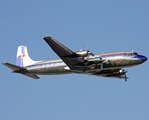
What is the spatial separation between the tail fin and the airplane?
66 centimetres

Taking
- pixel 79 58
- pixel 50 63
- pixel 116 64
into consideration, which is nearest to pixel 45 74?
pixel 50 63

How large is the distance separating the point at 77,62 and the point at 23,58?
42.9ft

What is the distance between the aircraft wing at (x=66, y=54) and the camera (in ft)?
113

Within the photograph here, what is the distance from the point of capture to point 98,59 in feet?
125

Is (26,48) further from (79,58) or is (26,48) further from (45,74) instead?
(79,58)

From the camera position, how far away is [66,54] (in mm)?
36781

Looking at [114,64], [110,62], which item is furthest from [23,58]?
[114,64]

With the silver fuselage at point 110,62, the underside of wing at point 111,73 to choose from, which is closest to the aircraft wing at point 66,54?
the silver fuselage at point 110,62

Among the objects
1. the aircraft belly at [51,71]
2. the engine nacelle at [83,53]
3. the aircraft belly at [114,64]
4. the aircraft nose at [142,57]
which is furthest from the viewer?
the aircraft belly at [51,71]

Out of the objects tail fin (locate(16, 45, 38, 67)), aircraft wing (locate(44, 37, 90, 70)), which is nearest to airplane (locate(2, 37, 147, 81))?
aircraft wing (locate(44, 37, 90, 70))

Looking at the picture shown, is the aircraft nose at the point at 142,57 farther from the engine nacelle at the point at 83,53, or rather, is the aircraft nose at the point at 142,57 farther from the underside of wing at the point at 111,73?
the engine nacelle at the point at 83,53

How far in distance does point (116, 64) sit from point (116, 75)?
24.2ft

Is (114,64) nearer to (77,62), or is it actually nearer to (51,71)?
(77,62)

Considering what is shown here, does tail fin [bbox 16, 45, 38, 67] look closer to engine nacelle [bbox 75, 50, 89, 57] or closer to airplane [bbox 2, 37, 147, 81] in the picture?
airplane [bbox 2, 37, 147, 81]
